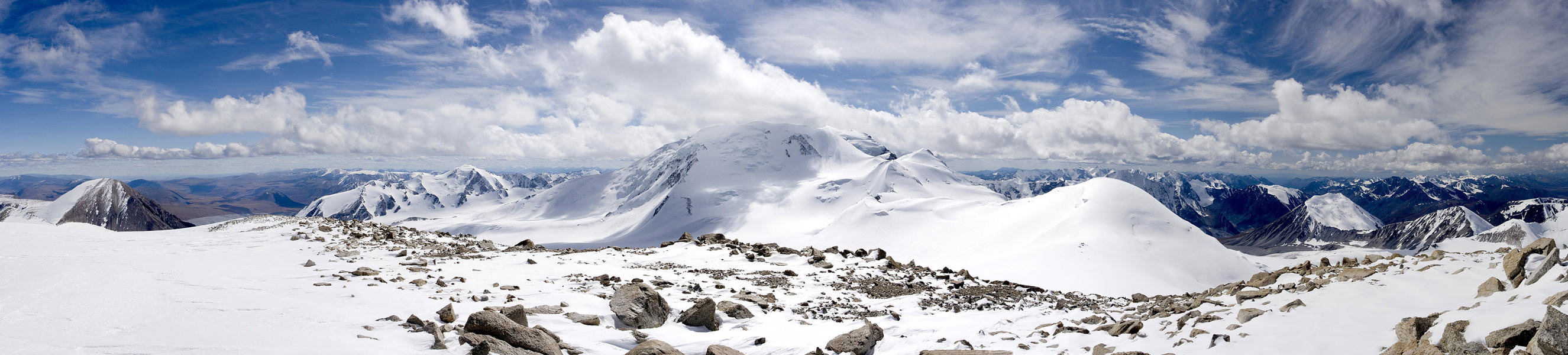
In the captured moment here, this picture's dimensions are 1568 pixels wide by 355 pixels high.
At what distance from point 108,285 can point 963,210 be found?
110147 mm

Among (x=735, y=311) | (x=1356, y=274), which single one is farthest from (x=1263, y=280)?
(x=735, y=311)

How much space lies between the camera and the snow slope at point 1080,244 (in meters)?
52.0

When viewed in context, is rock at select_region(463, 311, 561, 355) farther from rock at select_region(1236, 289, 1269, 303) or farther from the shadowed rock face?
the shadowed rock face

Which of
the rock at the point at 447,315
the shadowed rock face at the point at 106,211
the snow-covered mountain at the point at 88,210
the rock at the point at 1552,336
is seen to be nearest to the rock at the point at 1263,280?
the rock at the point at 1552,336

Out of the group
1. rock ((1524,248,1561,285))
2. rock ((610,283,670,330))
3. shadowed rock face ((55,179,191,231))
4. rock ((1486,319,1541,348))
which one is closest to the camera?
rock ((1486,319,1541,348))

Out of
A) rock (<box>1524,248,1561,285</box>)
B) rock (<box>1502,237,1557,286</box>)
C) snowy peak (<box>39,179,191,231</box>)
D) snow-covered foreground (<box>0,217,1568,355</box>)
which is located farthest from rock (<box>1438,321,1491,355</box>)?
snowy peak (<box>39,179,191,231</box>)

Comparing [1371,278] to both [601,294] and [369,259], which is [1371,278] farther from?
[369,259]

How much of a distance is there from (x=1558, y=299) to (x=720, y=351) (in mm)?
10532

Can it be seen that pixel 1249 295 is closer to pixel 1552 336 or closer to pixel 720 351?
pixel 1552 336

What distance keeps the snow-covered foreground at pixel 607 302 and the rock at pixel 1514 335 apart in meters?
0.25

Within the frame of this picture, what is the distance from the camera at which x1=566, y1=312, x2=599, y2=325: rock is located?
10258 mm

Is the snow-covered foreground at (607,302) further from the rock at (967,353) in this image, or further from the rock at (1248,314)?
the rock at (967,353)

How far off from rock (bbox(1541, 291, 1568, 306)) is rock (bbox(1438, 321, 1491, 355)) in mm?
1010

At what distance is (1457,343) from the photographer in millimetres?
6062
